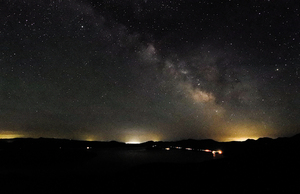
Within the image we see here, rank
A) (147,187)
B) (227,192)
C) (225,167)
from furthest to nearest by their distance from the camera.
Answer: (225,167) < (147,187) < (227,192)

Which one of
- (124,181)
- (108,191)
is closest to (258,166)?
(124,181)

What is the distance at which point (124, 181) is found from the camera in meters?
14.0

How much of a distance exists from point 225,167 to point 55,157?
158 feet

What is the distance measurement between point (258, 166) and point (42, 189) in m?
19.0

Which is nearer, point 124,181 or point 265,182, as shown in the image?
point 265,182

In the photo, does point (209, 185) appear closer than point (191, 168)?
Yes

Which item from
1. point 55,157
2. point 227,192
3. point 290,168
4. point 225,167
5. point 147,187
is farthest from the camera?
point 55,157

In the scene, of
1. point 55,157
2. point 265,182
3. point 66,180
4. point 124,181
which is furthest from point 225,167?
point 55,157

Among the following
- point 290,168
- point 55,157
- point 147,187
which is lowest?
point 55,157

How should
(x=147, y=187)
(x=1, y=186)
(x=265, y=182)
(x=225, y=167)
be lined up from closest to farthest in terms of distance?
(x=265, y=182)
(x=147, y=187)
(x=1, y=186)
(x=225, y=167)

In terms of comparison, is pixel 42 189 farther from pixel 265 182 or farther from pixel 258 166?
pixel 258 166

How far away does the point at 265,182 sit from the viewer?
11.7 meters

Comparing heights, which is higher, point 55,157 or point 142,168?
point 142,168

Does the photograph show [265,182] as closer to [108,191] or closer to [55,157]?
[108,191]
